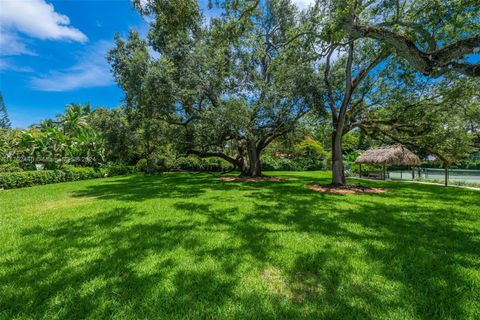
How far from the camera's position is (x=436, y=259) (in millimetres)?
3473

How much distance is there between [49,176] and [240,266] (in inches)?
742

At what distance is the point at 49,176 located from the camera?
1591cm

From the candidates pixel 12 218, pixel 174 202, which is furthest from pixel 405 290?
pixel 12 218

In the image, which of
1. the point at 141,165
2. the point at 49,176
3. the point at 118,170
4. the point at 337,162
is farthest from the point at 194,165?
the point at 337,162

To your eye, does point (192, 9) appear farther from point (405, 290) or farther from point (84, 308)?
point (405, 290)

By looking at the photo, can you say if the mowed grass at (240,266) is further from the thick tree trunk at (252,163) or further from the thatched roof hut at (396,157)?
the thick tree trunk at (252,163)

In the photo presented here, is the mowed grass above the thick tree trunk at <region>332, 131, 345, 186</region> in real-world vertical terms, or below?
below

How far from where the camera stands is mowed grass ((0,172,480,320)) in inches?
94.7

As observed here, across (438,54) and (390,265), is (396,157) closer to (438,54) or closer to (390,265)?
(438,54)

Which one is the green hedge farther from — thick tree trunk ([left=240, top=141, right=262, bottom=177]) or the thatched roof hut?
the thatched roof hut

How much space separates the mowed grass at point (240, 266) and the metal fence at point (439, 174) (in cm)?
1268

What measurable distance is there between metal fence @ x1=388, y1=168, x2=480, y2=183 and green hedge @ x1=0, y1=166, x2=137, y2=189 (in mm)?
27168

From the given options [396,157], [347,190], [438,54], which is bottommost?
[347,190]

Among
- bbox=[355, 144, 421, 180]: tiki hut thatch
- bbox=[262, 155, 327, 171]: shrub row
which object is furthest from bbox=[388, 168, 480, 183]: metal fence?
bbox=[262, 155, 327, 171]: shrub row
